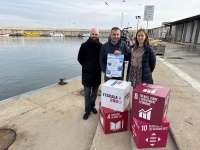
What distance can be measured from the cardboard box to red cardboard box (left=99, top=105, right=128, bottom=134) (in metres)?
0.10

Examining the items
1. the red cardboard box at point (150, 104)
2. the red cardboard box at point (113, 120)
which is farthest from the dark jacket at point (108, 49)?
the red cardboard box at point (150, 104)

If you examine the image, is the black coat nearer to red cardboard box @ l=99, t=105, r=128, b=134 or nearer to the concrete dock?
red cardboard box @ l=99, t=105, r=128, b=134

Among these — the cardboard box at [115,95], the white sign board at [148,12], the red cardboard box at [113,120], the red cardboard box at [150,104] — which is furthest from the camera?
the white sign board at [148,12]

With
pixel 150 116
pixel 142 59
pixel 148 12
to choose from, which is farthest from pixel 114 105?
pixel 148 12

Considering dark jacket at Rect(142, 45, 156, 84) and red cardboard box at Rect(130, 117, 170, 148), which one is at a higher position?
dark jacket at Rect(142, 45, 156, 84)

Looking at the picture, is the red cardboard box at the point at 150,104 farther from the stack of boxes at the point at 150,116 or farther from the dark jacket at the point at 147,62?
the dark jacket at the point at 147,62

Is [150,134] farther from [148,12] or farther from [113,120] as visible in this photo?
[148,12]

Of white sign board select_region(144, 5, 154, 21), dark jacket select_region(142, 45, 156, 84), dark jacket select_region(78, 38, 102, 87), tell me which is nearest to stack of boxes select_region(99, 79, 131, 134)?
dark jacket select_region(142, 45, 156, 84)

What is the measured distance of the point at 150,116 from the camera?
2.43 meters

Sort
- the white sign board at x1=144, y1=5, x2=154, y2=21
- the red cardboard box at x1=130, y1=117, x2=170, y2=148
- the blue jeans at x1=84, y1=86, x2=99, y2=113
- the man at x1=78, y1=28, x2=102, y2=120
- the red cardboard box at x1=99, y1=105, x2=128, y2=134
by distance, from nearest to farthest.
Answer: the red cardboard box at x1=130, y1=117, x2=170, y2=148
the red cardboard box at x1=99, y1=105, x2=128, y2=134
the man at x1=78, y1=28, x2=102, y2=120
the blue jeans at x1=84, y1=86, x2=99, y2=113
the white sign board at x1=144, y1=5, x2=154, y2=21

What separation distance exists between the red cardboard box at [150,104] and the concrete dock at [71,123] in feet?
1.72

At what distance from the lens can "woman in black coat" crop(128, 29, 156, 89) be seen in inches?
118

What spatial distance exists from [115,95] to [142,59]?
2.69ft

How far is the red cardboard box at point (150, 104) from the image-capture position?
7.65 feet
